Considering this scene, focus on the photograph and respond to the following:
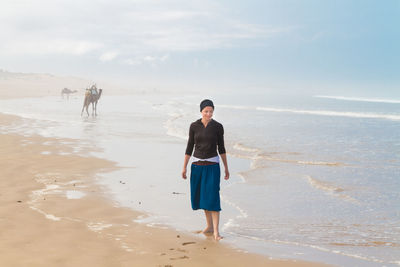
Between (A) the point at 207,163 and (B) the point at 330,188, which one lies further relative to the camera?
(B) the point at 330,188

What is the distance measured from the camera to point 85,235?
18.2 ft

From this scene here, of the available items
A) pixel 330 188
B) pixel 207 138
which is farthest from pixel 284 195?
pixel 207 138

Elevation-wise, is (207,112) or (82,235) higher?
(207,112)

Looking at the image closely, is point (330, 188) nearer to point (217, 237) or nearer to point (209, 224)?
point (209, 224)

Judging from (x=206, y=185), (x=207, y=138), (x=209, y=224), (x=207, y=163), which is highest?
(x=207, y=138)

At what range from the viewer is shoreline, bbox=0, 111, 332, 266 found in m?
4.82

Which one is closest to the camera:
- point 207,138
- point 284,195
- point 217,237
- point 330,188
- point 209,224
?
point 217,237

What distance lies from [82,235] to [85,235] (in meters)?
0.04

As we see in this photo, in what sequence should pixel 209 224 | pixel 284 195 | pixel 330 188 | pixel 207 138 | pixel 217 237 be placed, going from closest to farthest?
pixel 217 237 < pixel 207 138 < pixel 209 224 < pixel 284 195 < pixel 330 188

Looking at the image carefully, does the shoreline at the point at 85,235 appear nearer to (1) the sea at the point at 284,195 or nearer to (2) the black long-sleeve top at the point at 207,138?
(1) the sea at the point at 284,195

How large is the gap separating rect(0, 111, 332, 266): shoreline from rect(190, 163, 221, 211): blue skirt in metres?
0.45

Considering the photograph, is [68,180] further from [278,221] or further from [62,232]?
[278,221]

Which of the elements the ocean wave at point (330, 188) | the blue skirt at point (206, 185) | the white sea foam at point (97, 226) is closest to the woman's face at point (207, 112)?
the blue skirt at point (206, 185)

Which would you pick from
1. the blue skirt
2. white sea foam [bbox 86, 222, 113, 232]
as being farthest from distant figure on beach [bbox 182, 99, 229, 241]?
white sea foam [bbox 86, 222, 113, 232]
